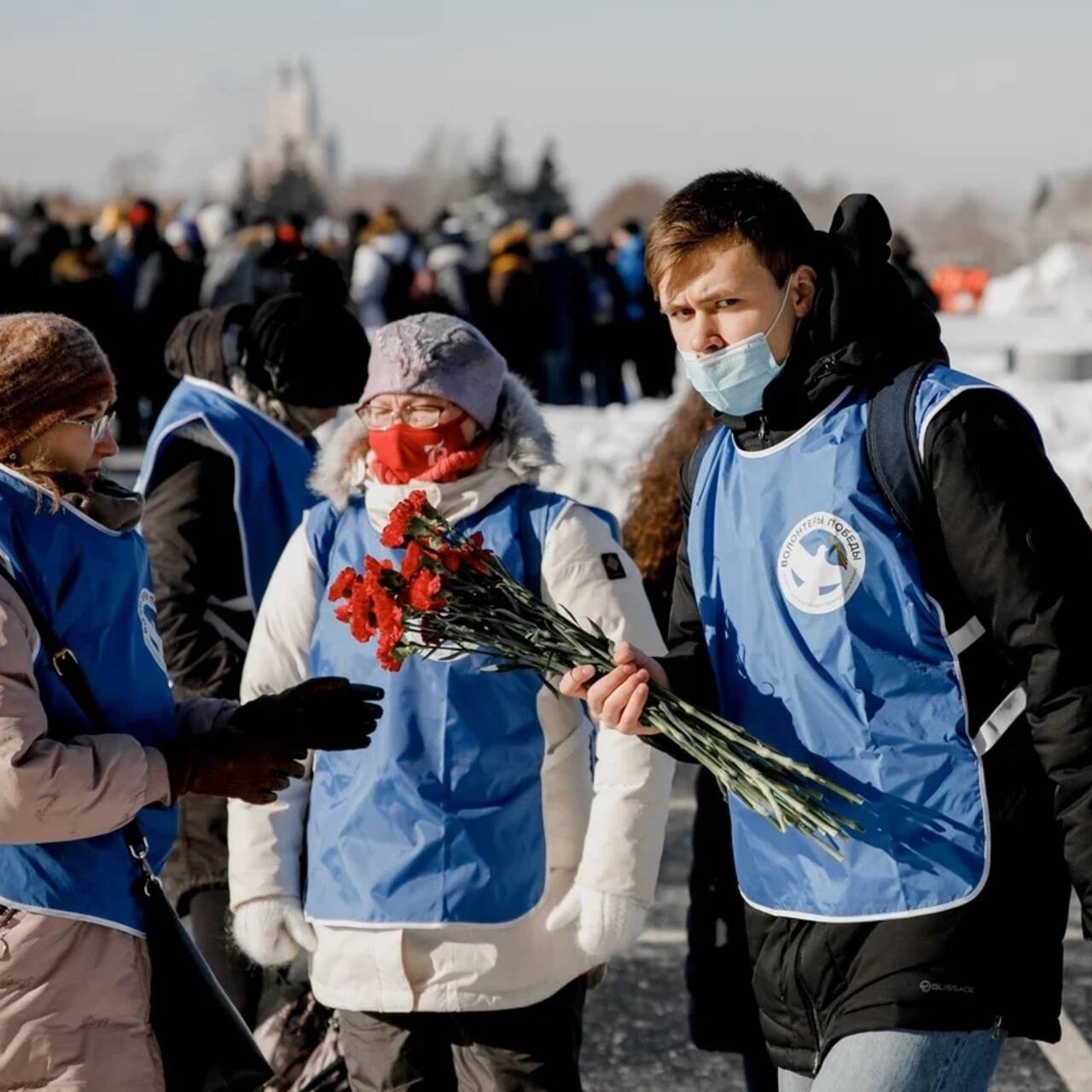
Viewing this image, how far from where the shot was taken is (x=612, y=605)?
3.92 m

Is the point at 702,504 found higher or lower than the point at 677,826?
higher

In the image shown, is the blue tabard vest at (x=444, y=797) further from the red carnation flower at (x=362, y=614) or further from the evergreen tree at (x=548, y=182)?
the evergreen tree at (x=548, y=182)

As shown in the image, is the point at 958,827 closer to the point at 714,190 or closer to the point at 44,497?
the point at 714,190

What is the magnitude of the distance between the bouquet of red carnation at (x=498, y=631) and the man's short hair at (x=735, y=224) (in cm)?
58

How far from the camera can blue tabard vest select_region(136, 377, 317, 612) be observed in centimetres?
501

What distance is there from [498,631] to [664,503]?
1.75 metres

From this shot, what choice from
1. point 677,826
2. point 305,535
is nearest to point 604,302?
point 677,826

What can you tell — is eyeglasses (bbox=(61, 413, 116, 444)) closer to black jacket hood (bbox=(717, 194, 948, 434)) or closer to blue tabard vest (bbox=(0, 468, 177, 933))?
blue tabard vest (bbox=(0, 468, 177, 933))

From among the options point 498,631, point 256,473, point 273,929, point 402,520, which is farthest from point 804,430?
point 256,473

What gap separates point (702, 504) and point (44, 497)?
3.38 ft

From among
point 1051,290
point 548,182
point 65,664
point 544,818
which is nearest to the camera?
point 65,664

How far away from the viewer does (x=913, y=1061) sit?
3029 millimetres

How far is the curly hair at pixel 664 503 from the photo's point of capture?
16.6 feet

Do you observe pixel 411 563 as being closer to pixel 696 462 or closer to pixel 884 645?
pixel 696 462
